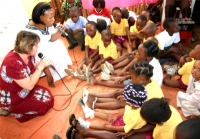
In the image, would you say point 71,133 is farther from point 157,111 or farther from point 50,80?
point 50,80

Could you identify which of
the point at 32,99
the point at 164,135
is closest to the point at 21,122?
the point at 32,99

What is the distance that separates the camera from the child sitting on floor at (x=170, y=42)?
292 cm

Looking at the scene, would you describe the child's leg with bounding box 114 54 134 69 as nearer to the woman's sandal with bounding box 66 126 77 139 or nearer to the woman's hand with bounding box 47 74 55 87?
the woman's hand with bounding box 47 74 55 87

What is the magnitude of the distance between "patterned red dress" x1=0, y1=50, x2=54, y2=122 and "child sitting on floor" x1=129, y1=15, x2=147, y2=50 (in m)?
1.67

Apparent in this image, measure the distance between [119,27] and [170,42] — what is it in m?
0.90

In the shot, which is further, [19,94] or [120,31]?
[120,31]

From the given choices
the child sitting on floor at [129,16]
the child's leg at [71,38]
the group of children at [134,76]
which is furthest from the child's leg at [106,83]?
the child sitting on floor at [129,16]

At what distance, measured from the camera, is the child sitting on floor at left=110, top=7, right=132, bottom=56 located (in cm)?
331

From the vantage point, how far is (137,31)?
3.30 m

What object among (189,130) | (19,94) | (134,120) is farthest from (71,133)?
(189,130)

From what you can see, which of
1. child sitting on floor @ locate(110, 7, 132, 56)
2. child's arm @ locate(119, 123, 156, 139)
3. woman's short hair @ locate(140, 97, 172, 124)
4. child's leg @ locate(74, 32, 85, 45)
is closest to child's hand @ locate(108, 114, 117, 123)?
child's arm @ locate(119, 123, 156, 139)

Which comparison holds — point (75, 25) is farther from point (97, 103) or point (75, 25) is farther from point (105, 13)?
point (97, 103)

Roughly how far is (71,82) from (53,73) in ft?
1.08

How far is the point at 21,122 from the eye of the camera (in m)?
2.45
